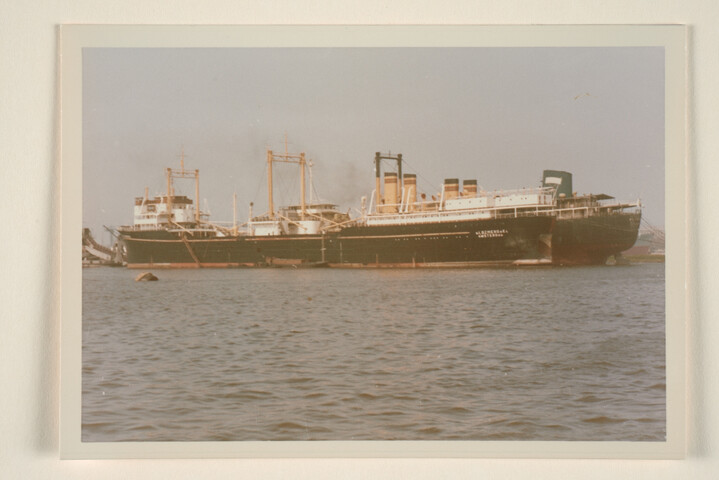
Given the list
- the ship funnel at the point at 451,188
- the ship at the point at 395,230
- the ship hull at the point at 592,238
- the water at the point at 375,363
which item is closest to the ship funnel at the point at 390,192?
the ship at the point at 395,230

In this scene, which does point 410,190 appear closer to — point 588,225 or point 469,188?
point 469,188

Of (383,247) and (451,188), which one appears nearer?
(451,188)

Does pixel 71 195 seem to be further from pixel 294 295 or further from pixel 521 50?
pixel 521 50

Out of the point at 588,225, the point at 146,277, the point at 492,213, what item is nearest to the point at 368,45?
the point at 492,213

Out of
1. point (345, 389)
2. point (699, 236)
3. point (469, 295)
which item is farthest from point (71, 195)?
point (699, 236)

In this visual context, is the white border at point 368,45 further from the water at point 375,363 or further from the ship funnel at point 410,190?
the ship funnel at point 410,190

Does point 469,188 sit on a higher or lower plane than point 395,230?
higher

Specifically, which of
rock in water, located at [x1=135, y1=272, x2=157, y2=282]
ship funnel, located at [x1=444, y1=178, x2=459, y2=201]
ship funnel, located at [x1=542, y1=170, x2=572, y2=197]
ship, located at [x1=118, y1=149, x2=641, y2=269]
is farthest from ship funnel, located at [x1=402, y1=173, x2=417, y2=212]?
rock in water, located at [x1=135, y1=272, x2=157, y2=282]
